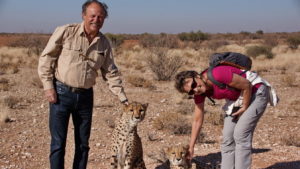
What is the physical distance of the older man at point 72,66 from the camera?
3.54 metres

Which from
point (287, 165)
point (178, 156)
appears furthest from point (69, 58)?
point (287, 165)

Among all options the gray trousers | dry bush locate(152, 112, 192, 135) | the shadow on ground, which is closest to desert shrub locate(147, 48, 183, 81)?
dry bush locate(152, 112, 192, 135)

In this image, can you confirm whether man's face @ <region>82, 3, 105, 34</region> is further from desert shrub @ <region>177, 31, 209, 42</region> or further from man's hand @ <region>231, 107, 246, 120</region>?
desert shrub @ <region>177, 31, 209, 42</region>

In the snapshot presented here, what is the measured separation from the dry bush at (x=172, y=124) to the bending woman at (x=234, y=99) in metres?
3.66

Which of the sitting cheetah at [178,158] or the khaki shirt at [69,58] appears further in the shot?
the sitting cheetah at [178,158]

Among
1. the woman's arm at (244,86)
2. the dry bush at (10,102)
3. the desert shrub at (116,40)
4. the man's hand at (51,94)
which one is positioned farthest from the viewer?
the desert shrub at (116,40)

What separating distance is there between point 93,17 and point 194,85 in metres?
1.01

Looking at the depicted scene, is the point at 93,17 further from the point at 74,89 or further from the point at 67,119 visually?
the point at 67,119

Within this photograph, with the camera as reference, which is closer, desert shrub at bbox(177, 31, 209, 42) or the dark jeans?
the dark jeans

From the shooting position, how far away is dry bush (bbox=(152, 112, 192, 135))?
7.64 metres

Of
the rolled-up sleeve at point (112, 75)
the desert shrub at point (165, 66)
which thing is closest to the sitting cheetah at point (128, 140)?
the rolled-up sleeve at point (112, 75)

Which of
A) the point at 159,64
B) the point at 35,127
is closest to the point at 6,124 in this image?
the point at 35,127

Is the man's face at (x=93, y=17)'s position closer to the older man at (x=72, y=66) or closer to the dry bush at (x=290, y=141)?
the older man at (x=72, y=66)

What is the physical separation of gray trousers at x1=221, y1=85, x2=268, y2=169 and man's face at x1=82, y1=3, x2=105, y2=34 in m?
1.42
